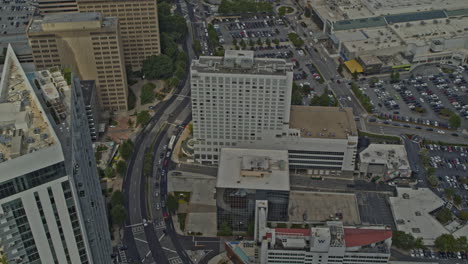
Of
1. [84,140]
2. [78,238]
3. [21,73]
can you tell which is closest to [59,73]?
[21,73]

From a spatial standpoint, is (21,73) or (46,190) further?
(21,73)

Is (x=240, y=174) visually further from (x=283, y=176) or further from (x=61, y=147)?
(x=61, y=147)

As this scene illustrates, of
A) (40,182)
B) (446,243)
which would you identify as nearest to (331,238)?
(446,243)

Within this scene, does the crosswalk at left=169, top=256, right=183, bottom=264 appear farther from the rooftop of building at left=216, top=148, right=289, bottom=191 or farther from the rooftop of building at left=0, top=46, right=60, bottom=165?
the rooftop of building at left=0, top=46, right=60, bottom=165

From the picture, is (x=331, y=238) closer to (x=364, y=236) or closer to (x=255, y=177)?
(x=364, y=236)

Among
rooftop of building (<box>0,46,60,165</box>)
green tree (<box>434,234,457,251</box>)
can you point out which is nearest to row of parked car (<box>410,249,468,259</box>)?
green tree (<box>434,234,457,251</box>)

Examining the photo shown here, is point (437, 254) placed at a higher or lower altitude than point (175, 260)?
higher
